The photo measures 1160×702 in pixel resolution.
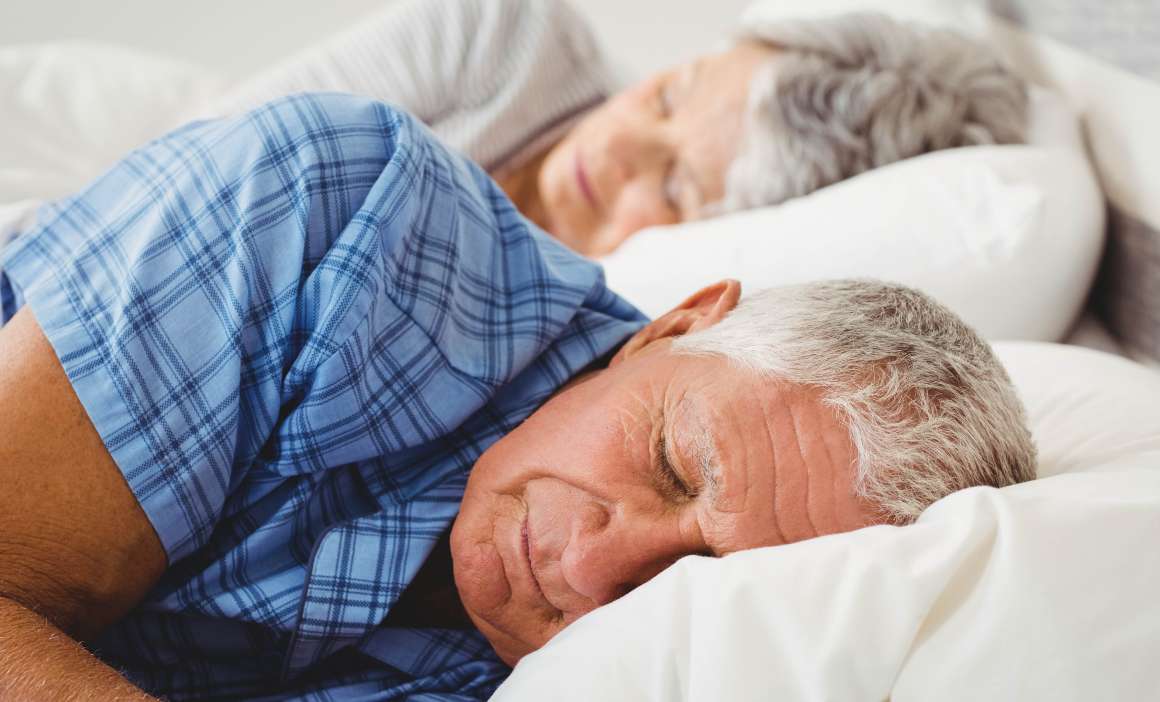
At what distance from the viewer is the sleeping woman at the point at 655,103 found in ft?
5.24

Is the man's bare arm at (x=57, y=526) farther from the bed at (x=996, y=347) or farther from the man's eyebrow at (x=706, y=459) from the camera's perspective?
the man's eyebrow at (x=706, y=459)

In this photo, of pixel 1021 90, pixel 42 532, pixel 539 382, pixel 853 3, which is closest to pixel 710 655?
pixel 539 382

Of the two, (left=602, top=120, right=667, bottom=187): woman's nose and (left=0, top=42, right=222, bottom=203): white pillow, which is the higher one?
(left=0, top=42, right=222, bottom=203): white pillow

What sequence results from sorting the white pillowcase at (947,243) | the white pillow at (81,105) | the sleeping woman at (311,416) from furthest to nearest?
the white pillow at (81,105), the white pillowcase at (947,243), the sleeping woman at (311,416)

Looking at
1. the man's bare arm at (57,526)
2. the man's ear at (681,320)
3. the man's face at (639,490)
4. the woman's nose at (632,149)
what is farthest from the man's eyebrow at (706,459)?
the woman's nose at (632,149)

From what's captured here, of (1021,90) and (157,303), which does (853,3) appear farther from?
(157,303)

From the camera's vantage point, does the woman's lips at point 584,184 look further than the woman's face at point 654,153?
Yes

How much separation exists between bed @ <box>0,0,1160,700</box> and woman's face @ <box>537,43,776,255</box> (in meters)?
0.22

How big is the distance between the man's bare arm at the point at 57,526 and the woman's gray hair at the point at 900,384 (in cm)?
48

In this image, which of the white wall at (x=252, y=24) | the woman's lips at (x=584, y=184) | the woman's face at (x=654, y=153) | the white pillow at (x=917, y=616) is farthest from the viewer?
the white wall at (x=252, y=24)

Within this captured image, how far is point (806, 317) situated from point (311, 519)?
478 millimetres

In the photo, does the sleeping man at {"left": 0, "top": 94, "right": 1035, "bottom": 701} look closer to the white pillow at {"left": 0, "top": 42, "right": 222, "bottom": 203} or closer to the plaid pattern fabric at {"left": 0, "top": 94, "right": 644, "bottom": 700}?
the plaid pattern fabric at {"left": 0, "top": 94, "right": 644, "bottom": 700}

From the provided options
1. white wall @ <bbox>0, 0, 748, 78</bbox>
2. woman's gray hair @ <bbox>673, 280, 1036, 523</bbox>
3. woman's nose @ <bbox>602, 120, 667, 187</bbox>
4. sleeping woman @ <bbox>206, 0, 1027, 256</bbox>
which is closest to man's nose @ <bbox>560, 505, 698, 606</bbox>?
woman's gray hair @ <bbox>673, 280, 1036, 523</bbox>

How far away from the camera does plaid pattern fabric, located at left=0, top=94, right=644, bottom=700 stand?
77 centimetres
